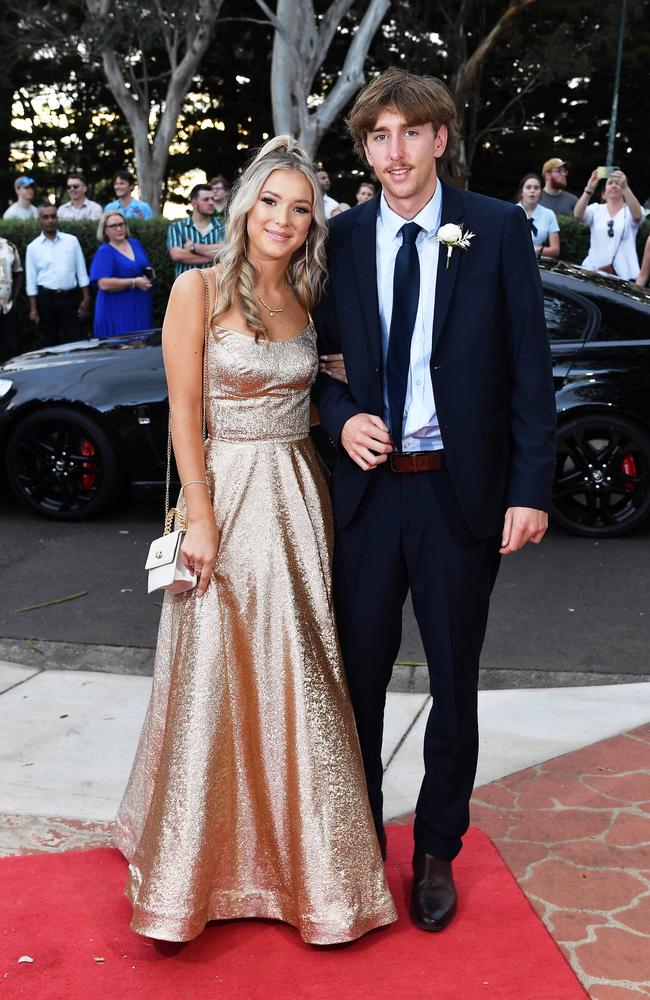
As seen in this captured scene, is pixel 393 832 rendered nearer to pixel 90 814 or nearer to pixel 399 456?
pixel 90 814

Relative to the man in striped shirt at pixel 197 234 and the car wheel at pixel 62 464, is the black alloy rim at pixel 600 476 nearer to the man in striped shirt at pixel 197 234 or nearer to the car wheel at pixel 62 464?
the car wheel at pixel 62 464

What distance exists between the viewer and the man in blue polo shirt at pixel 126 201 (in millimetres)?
13000

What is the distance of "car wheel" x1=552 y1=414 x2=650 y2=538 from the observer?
6.88 m

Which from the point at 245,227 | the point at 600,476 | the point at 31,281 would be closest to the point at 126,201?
the point at 31,281

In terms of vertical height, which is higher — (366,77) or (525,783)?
(366,77)

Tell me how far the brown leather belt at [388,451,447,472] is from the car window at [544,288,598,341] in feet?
13.7

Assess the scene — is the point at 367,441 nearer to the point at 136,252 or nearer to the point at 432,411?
the point at 432,411

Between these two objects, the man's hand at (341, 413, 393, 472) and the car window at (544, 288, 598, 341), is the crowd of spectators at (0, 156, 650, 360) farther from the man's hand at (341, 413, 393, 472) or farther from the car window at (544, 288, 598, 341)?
the man's hand at (341, 413, 393, 472)

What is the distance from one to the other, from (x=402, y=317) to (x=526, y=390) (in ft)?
1.20

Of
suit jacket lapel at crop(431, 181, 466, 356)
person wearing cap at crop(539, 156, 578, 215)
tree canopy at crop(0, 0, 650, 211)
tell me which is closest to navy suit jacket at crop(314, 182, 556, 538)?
suit jacket lapel at crop(431, 181, 466, 356)

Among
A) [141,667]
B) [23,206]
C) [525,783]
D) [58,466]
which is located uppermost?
[23,206]

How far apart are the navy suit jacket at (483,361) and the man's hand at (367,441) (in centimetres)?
6

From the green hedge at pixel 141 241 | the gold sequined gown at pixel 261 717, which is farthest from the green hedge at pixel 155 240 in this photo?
the gold sequined gown at pixel 261 717

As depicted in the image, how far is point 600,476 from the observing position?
6.95 metres
